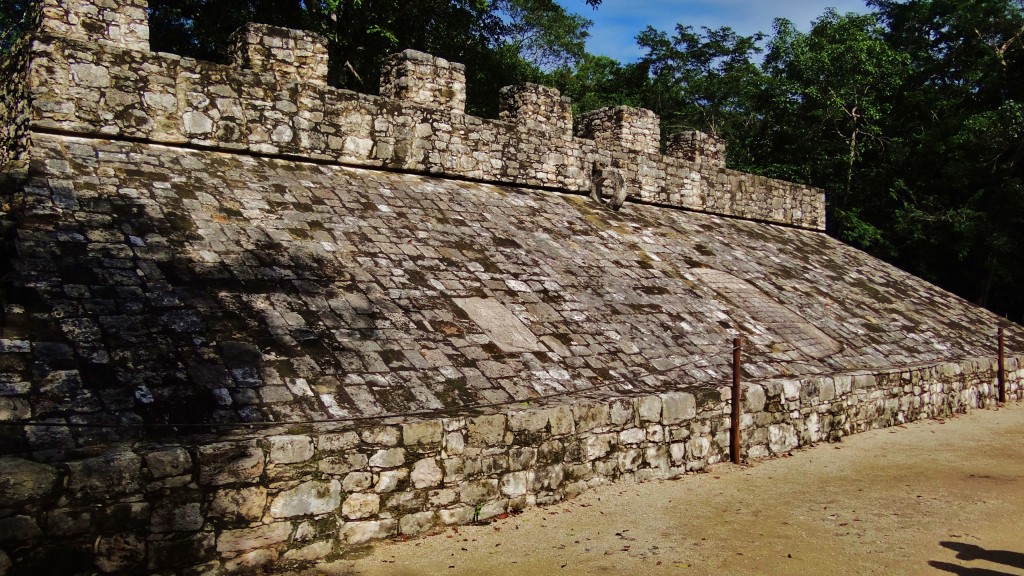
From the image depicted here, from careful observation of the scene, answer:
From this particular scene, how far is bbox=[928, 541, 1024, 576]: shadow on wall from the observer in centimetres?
462

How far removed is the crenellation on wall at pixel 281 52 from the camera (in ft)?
25.2

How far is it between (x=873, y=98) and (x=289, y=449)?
22600 millimetres

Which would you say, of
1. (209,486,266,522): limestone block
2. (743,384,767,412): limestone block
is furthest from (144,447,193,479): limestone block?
(743,384,767,412): limestone block

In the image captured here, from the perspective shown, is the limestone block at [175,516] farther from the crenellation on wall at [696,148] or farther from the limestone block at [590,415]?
the crenellation on wall at [696,148]

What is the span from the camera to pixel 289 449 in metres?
4.21

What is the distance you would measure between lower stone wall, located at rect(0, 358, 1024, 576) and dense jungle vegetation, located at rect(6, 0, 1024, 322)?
12367mm

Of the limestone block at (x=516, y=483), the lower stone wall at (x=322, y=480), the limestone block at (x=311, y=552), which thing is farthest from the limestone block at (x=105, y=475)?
the limestone block at (x=516, y=483)

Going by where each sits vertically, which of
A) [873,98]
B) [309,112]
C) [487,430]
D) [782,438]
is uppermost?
[873,98]

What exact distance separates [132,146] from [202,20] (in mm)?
10548

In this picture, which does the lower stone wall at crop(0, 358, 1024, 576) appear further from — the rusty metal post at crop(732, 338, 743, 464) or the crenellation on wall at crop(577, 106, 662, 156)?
the crenellation on wall at crop(577, 106, 662, 156)

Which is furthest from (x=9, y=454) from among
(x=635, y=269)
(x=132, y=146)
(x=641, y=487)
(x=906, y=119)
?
(x=906, y=119)

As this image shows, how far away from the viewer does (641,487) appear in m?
6.15

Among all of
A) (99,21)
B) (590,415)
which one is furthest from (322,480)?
(99,21)

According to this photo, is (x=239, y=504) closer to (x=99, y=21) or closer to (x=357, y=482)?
(x=357, y=482)
